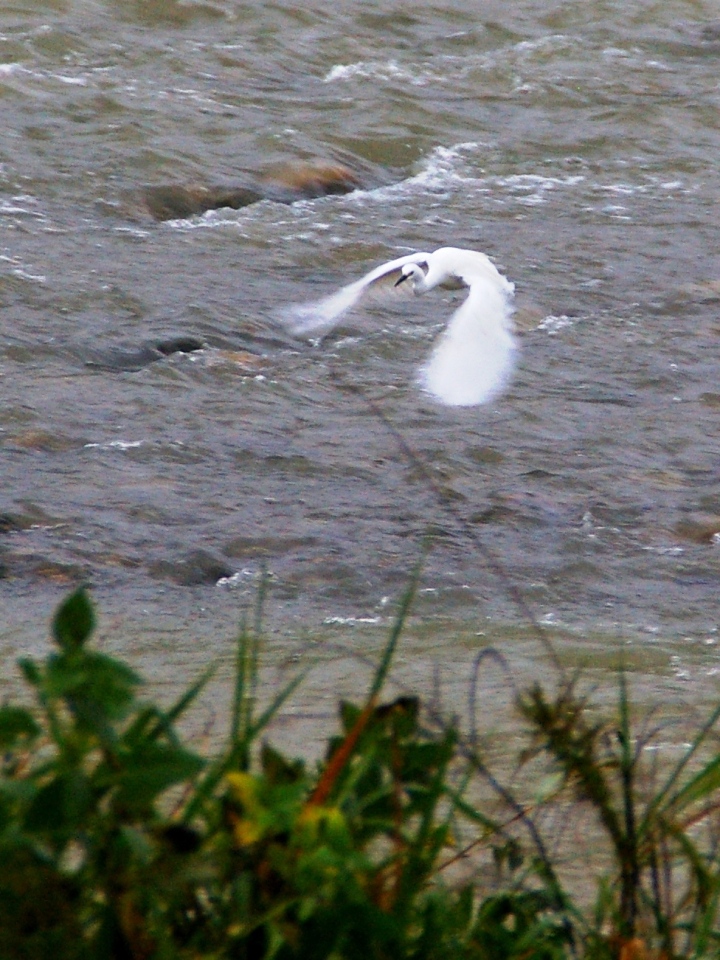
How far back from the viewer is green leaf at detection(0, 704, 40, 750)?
101cm

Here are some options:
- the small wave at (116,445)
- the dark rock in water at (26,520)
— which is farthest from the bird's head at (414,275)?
the dark rock in water at (26,520)

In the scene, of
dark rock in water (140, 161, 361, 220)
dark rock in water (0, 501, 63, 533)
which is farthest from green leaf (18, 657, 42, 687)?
dark rock in water (140, 161, 361, 220)

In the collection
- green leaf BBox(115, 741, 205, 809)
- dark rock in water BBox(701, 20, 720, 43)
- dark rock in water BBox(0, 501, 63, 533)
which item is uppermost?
dark rock in water BBox(701, 20, 720, 43)

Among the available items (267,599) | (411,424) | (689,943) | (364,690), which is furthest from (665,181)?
(689,943)

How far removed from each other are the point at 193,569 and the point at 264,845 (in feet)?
6.96

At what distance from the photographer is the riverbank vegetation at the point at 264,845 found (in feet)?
3.40

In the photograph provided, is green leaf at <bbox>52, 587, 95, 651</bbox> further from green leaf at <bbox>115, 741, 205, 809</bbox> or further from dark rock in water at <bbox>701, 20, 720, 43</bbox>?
dark rock in water at <bbox>701, 20, 720, 43</bbox>

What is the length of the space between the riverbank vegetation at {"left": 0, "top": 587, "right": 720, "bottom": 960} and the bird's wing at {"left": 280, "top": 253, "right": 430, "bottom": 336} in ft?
12.0

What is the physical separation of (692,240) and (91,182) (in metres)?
2.55

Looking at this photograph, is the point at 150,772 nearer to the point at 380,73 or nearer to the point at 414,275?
the point at 414,275

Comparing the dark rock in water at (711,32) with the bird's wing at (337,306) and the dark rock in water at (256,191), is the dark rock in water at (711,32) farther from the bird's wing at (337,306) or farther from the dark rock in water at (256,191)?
the bird's wing at (337,306)

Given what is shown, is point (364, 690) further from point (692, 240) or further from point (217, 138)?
point (217, 138)

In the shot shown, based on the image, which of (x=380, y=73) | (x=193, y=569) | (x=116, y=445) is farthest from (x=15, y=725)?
(x=380, y=73)

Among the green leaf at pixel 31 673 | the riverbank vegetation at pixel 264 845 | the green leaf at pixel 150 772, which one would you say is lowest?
the riverbank vegetation at pixel 264 845
